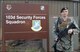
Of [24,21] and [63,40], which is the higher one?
[24,21]

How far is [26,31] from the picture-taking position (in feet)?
20.2

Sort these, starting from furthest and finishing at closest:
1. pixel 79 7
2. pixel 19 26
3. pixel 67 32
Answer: pixel 79 7
pixel 19 26
pixel 67 32

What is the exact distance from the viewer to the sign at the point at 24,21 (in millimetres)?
6047

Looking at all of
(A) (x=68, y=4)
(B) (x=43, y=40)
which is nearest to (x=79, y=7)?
(A) (x=68, y=4)

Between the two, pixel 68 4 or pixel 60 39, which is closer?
pixel 60 39

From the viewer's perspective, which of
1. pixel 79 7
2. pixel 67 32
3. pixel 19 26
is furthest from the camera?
pixel 79 7

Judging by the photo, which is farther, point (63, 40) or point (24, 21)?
point (24, 21)

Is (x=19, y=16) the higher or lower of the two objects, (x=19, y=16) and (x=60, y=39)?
the higher

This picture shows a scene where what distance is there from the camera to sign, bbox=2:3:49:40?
6047 mm

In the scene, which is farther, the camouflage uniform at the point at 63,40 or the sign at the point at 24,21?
the sign at the point at 24,21

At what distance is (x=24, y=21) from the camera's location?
6109 millimetres

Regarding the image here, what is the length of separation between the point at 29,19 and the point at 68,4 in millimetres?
6199

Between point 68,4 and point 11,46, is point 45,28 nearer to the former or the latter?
point 11,46

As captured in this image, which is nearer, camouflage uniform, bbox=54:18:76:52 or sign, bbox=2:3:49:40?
camouflage uniform, bbox=54:18:76:52
